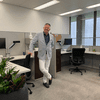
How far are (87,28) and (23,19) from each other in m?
3.52

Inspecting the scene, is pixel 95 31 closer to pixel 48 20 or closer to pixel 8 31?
pixel 48 20

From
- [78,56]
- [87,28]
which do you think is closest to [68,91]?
[78,56]

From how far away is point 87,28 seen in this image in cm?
612

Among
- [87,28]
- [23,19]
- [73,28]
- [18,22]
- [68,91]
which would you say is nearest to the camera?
[68,91]

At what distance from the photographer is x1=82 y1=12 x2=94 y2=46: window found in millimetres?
5957

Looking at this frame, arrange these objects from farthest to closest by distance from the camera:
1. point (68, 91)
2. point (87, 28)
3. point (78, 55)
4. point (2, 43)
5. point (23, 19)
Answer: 1. point (87, 28)
2. point (23, 19)
3. point (78, 55)
4. point (2, 43)
5. point (68, 91)

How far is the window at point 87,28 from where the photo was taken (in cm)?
596

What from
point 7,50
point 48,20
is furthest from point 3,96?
point 48,20

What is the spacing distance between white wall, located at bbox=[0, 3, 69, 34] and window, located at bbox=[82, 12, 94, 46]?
4.96ft

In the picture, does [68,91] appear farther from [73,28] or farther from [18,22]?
[73,28]

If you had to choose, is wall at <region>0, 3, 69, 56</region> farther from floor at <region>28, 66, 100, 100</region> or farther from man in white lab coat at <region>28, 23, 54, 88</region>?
floor at <region>28, 66, 100, 100</region>

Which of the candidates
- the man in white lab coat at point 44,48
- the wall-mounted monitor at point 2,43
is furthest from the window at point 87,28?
the wall-mounted monitor at point 2,43

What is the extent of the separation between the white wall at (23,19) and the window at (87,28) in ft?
4.96

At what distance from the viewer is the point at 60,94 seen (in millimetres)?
2688
